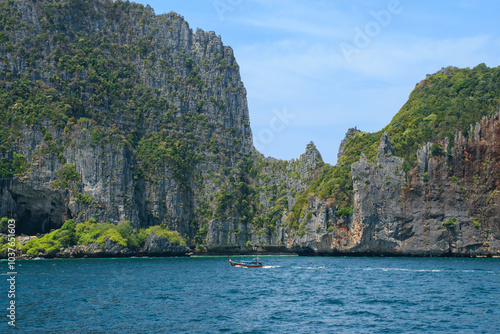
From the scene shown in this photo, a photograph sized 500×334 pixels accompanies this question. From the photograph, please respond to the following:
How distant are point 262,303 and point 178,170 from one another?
13017cm

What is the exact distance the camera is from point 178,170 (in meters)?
177

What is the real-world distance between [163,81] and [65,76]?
41.6 metres

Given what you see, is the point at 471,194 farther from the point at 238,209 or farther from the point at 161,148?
the point at 161,148

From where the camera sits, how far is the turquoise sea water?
126ft

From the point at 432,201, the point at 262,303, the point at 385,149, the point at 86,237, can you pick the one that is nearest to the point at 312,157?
the point at 385,149

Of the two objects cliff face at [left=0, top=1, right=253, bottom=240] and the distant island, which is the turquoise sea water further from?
cliff face at [left=0, top=1, right=253, bottom=240]

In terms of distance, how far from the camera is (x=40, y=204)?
457ft

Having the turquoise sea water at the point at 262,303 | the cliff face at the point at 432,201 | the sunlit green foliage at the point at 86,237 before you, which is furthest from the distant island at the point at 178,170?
the turquoise sea water at the point at 262,303

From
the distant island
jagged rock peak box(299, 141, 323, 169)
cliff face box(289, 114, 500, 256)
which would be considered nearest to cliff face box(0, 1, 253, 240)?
the distant island

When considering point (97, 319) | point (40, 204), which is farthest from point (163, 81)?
point (97, 319)

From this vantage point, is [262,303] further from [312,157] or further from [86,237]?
[312,157]

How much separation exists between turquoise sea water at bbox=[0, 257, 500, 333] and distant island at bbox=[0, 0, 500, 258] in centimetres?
4450

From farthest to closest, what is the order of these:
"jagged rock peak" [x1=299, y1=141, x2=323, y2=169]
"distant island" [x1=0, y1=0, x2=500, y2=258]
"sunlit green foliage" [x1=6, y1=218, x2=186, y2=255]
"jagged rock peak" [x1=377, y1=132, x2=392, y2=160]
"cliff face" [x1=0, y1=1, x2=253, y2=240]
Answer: "jagged rock peak" [x1=299, y1=141, x2=323, y2=169] → "cliff face" [x1=0, y1=1, x2=253, y2=240] → "jagged rock peak" [x1=377, y1=132, x2=392, y2=160] → "sunlit green foliage" [x1=6, y1=218, x2=186, y2=255] → "distant island" [x1=0, y1=0, x2=500, y2=258]

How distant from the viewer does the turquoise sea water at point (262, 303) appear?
3834cm
